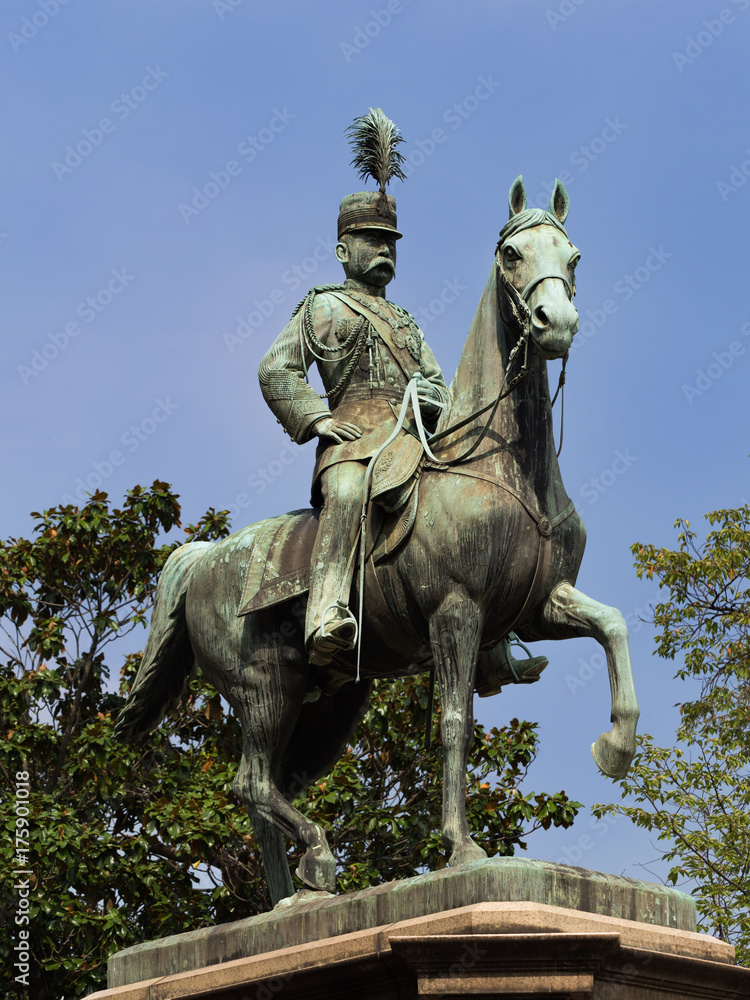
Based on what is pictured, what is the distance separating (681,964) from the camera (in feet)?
22.4

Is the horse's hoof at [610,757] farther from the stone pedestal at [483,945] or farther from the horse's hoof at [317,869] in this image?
the horse's hoof at [317,869]

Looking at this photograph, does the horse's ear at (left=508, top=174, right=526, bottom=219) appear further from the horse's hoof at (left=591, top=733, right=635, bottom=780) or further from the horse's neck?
the horse's hoof at (left=591, top=733, right=635, bottom=780)

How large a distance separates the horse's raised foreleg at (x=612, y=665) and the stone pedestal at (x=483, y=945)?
0.53 metres

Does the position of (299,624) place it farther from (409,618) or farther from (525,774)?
(525,774)

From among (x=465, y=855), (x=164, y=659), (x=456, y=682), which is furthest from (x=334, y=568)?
(x=164, y=659)

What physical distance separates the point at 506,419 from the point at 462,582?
0.87 m

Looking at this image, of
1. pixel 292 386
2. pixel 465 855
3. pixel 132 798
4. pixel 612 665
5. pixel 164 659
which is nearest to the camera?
pixel 465 855

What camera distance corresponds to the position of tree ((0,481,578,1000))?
14.6 meters

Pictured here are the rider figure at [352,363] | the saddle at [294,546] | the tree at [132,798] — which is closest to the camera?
the saddle at [294,546]

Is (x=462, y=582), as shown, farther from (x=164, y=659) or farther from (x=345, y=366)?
(x=164, y=659)

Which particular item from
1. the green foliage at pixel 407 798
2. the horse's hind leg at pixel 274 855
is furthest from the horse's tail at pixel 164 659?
the green foliage at pixel 407 798

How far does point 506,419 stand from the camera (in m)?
7.86

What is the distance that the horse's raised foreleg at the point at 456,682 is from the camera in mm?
7383

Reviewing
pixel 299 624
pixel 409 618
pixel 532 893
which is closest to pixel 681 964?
pixel 532 893
